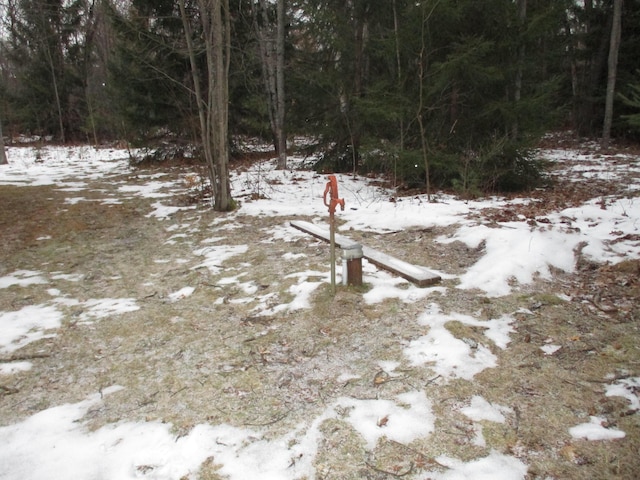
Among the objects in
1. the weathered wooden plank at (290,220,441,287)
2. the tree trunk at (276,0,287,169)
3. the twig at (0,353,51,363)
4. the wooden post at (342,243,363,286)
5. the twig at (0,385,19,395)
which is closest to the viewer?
the twig at (0,385,19,395)

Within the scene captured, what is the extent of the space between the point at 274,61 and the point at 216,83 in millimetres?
6251

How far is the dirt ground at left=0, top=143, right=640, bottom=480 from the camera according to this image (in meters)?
1.99

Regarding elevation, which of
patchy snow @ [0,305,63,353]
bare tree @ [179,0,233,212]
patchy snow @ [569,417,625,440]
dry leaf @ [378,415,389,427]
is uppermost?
bare tree @ [179,0,233,212]

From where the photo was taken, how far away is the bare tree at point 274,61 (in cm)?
1121

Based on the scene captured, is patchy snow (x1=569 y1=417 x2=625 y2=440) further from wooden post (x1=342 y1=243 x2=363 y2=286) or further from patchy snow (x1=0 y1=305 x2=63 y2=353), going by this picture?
patchy snow (x1=0 y1=305 x2=63 y2=353)

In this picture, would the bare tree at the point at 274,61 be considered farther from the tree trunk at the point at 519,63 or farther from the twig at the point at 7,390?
the twig at the point at 7,390

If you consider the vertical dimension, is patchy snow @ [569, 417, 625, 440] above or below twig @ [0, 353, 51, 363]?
below

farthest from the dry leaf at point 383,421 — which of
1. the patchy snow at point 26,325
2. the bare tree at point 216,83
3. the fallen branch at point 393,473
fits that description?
the bare tree at point 216,83

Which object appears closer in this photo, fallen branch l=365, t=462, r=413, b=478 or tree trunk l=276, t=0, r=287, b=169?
fallen branch l=365, t=462, r=413, b=478

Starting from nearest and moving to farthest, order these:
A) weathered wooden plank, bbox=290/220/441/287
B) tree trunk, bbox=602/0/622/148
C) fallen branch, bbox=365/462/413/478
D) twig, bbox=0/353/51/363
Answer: fallen branch, bbox=365/462/413/478, twig, bbox=0/353/51/363, weathered wooden plank, bbox=290/220/441/287, tree trunk, bbox=602/0/622/148

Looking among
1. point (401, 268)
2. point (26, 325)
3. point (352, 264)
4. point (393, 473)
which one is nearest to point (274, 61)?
point (401, 268)

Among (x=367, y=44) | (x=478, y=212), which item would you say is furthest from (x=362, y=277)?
(x=367, y=44)

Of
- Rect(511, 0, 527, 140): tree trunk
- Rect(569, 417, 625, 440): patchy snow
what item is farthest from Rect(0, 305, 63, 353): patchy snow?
Rect(511, 0, 527, 140): tree trunk

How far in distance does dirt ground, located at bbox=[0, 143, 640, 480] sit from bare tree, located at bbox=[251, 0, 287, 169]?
7.79 meters
